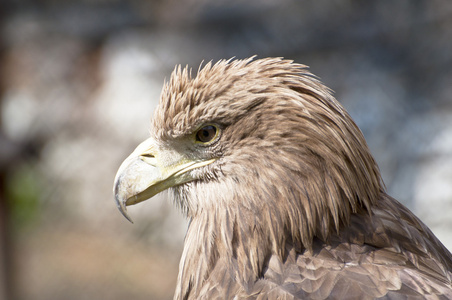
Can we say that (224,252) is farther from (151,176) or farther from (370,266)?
(370,266)

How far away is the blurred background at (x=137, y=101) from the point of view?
A: 246 inches

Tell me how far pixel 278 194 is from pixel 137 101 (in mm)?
5201

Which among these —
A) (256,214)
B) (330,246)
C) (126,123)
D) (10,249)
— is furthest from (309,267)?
(126,123)

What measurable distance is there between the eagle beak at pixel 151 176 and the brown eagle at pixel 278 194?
1 cm

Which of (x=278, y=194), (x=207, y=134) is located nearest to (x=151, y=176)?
(x=207, y=134)

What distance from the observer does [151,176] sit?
265 cm

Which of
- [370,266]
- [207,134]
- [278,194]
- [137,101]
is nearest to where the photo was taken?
[370,266]

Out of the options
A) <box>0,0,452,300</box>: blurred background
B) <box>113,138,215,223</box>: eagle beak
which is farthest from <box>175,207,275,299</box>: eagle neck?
<box>0,0,452,300</box>: blurred background

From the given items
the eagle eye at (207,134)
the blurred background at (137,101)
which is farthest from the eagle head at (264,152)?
the blurred background at (137,101)

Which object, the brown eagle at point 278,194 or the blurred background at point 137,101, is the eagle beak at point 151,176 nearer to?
the brown eagle at point 278,194

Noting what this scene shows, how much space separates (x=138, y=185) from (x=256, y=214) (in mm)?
548

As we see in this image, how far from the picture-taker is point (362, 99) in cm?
645

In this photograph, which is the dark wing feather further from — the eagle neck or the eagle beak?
the eagle beak

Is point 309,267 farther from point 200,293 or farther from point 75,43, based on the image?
point 75,43
